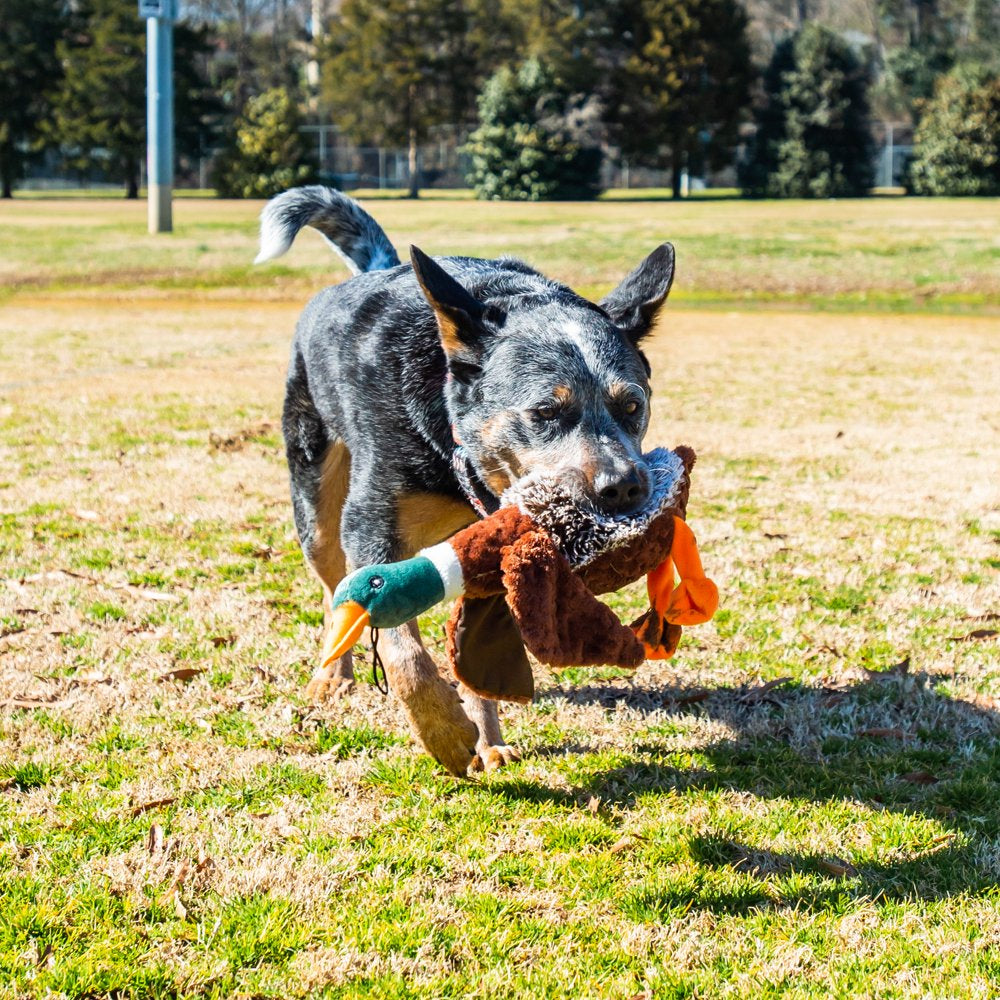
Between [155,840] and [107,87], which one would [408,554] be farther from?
[107,87]

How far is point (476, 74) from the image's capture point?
5862 cm

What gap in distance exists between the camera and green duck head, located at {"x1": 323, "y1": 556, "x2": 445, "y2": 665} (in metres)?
3.36

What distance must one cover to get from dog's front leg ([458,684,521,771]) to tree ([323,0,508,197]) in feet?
173

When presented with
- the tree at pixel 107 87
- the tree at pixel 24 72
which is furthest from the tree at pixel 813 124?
the tree at pixel 24 72

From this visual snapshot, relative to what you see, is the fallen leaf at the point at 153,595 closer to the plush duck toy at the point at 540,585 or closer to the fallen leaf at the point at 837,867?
the plush duck toy at the point at 540,585

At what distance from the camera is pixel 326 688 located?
480 cm

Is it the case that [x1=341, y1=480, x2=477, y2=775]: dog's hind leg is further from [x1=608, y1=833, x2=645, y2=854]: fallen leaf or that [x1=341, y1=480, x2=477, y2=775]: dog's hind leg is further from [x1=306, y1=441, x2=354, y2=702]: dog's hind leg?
[x1=306, y1=441, x2=354, y2=702]: dog's hind leg

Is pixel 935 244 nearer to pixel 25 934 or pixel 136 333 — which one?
pixel 136 333

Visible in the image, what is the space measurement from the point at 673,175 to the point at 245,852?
53.8 meters

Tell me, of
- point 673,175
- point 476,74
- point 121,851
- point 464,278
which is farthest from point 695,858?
point 476,74

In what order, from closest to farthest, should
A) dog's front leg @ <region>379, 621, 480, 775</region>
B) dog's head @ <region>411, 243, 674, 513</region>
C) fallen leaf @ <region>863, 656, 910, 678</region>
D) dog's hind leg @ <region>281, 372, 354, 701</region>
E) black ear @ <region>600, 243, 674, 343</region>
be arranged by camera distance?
dog's head @ <region>411, 243, 674, 513</region>
dog's front leg @ <region>379, 621, 480, 775</region>
black ear @ <region>600, 243, 674, 343</region>
fallen leaf @ <region>863, 656, 910, 678</region>
dog's hind leg @ <region>281, 372, 354, 701</region>

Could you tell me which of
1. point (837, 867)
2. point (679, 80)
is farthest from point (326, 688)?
point (679, 80)

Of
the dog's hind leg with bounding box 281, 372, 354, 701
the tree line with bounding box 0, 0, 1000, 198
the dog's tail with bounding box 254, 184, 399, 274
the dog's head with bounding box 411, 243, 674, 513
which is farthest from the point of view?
the tree line with bounding box 0, 0, 1000, 198

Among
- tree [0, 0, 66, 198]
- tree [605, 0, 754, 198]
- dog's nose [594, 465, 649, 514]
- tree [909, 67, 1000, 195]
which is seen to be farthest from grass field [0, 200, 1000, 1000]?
tree [0, 0, 66, 198]
